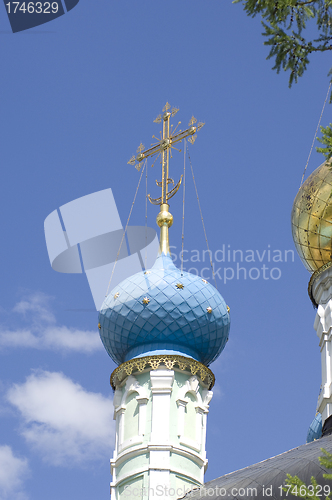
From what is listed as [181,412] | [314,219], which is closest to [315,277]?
[314,219]

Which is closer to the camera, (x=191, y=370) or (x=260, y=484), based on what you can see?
(x=260, y=484)

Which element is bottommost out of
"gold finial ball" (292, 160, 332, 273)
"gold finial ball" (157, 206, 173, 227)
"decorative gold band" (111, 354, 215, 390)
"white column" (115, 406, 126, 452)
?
"white column" (115, 406, 126, 452)

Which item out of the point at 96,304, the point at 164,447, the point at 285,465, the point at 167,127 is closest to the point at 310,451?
the point at 285,465

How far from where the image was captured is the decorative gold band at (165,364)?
12.5m

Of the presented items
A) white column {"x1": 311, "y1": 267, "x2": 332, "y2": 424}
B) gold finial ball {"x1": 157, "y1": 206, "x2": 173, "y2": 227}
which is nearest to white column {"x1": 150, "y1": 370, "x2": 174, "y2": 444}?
white column {"x1": 311, "y1": 267, "x2": 332, "y2": 424}

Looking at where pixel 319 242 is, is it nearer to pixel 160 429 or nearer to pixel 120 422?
pixel 160 429

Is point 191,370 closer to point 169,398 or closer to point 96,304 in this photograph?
point 169,398

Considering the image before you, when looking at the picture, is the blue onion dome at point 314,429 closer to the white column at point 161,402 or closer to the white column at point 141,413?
the white column at point 161,402

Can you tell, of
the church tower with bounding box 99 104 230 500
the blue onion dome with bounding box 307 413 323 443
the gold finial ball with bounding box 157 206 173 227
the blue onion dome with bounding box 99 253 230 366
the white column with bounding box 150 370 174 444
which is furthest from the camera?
the blue onion dome with bounding box 307 413 323 443

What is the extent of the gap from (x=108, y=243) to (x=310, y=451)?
6.53 metres

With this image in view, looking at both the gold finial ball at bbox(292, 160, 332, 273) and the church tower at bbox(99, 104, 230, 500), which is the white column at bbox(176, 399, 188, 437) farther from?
the gold finial ball at bbox(292, 160, 332, 273)

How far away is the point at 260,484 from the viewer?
27.1 ft

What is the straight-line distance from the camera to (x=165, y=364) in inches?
490

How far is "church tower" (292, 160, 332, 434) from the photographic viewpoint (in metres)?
12.2
